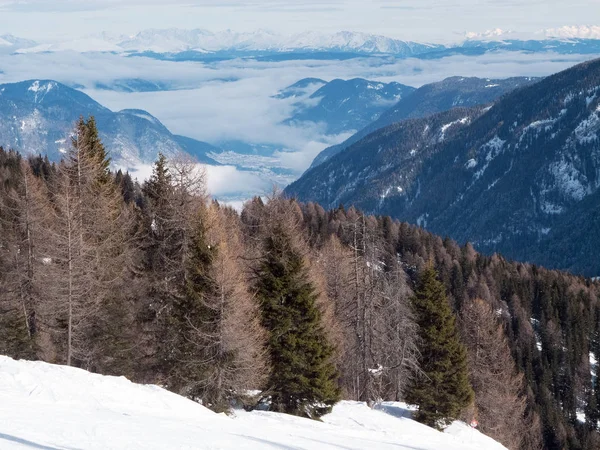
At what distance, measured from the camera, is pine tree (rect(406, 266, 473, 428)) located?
113 ft

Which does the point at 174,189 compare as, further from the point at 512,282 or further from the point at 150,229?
the point at 512,282

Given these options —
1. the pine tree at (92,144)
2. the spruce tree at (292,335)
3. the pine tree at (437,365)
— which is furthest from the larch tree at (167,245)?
the pine tree at (437,365)

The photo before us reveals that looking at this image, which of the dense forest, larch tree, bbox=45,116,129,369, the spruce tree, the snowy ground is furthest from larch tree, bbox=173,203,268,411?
larch tree, bbox=45,116,129,369

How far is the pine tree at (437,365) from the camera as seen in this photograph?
113 ft

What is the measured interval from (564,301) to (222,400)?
95708mm

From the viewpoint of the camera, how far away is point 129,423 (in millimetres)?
18375

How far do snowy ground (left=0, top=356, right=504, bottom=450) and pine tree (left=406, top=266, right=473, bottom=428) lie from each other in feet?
15.5

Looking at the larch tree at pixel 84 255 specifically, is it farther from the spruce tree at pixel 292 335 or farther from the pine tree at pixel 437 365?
the pine tree at pixel 437 365

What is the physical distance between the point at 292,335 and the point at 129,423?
10.8 meters

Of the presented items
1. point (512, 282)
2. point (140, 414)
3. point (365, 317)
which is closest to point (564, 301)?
point (512, 282)

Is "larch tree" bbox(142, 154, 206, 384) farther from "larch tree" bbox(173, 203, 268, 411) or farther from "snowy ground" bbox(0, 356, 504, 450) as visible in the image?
"snowy ground" bbox(0, 356, 504, 450)

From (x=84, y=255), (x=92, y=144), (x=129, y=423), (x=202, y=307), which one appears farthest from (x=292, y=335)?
(x=92, y=144)

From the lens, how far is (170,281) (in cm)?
3123

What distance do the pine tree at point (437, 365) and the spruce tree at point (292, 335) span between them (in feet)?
24.9
